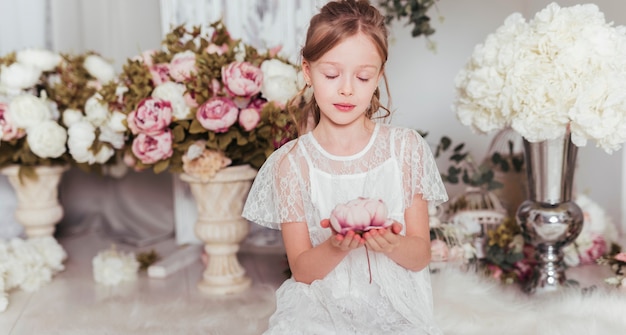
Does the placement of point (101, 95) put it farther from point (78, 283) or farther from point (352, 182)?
point (352, 182)

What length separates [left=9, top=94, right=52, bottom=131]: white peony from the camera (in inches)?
96.2

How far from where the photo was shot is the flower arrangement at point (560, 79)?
6.33 feet

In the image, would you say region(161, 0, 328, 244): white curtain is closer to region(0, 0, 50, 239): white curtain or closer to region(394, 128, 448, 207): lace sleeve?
region(0, 0, 50, 239): white curtain

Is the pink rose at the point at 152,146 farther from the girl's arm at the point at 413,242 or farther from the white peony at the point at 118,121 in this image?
the girl's arm at the point at 413,242

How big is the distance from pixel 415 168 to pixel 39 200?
5.20 feet

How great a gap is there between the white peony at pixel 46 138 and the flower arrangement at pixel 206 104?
25 cm

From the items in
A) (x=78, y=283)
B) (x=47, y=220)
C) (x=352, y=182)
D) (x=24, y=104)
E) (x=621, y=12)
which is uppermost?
(x=621, y=12)

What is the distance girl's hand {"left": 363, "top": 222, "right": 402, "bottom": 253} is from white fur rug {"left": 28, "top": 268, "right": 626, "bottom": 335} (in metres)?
0.63

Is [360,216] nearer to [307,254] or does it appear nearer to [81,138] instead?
[307,254]

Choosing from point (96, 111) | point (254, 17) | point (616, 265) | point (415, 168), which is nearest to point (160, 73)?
point (96, 111)

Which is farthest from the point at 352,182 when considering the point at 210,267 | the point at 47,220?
the point at 47,220

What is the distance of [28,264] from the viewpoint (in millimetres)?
2473

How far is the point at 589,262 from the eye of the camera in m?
2.50

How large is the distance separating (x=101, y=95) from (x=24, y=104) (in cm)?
31
